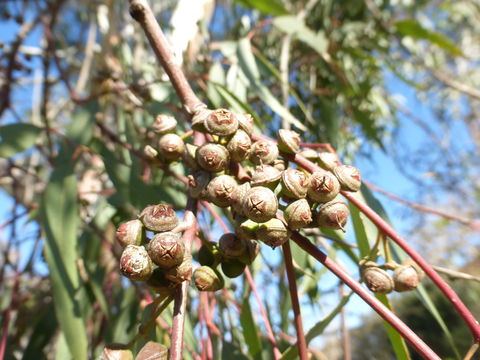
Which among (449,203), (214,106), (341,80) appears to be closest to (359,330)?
(449,203)

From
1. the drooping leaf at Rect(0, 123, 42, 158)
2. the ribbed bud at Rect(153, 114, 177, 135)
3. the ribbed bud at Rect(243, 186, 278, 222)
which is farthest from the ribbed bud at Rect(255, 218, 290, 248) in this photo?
the drooping leaf at Rect(0, 123, 42, 158)

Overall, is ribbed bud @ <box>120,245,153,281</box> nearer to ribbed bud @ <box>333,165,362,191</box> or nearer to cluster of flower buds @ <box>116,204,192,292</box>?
cluster of flower buds @ <box>116,204,192,292</box>

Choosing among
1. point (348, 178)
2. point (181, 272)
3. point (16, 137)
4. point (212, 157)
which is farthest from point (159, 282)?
point (16, 137)

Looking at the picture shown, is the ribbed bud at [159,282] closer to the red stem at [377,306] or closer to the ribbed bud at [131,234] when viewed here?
the ribbed bud at [131,234]

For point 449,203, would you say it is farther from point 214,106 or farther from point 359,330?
point 214,106

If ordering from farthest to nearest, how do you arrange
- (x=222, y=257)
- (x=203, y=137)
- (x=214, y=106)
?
1. (x=214, y=106)
2. (x=203, y=137)
3. (x=222, y=257)

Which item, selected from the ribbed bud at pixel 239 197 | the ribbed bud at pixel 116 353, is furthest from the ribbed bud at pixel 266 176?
the ribbed bud at pixel 116 353
